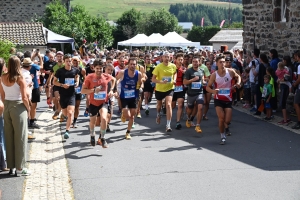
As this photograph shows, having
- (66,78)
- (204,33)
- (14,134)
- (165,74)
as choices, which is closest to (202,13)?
(204,33)

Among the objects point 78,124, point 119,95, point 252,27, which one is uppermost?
point 252,27

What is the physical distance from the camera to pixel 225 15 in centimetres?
16912

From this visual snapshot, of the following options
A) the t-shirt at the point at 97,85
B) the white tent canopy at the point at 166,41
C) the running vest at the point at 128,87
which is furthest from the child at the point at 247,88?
the white tent canopy at the point at 166,41

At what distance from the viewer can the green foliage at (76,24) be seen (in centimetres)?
3772

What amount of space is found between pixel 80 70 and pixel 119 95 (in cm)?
242

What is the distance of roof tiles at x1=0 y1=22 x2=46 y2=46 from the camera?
28.2 meters

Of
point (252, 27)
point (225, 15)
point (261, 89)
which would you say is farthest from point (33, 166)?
point (225, 15)

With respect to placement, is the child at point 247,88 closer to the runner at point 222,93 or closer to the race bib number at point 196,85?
the race bib number at point 196,85

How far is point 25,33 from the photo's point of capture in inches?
1137

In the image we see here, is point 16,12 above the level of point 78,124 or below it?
above

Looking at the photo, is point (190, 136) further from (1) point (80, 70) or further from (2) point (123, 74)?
(1) point (80, 70)

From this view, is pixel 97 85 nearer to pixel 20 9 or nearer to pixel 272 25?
pixel 272 25

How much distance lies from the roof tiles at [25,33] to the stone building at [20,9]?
667 inches

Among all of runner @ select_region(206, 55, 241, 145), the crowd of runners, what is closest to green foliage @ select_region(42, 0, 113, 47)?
the crowd of runners
